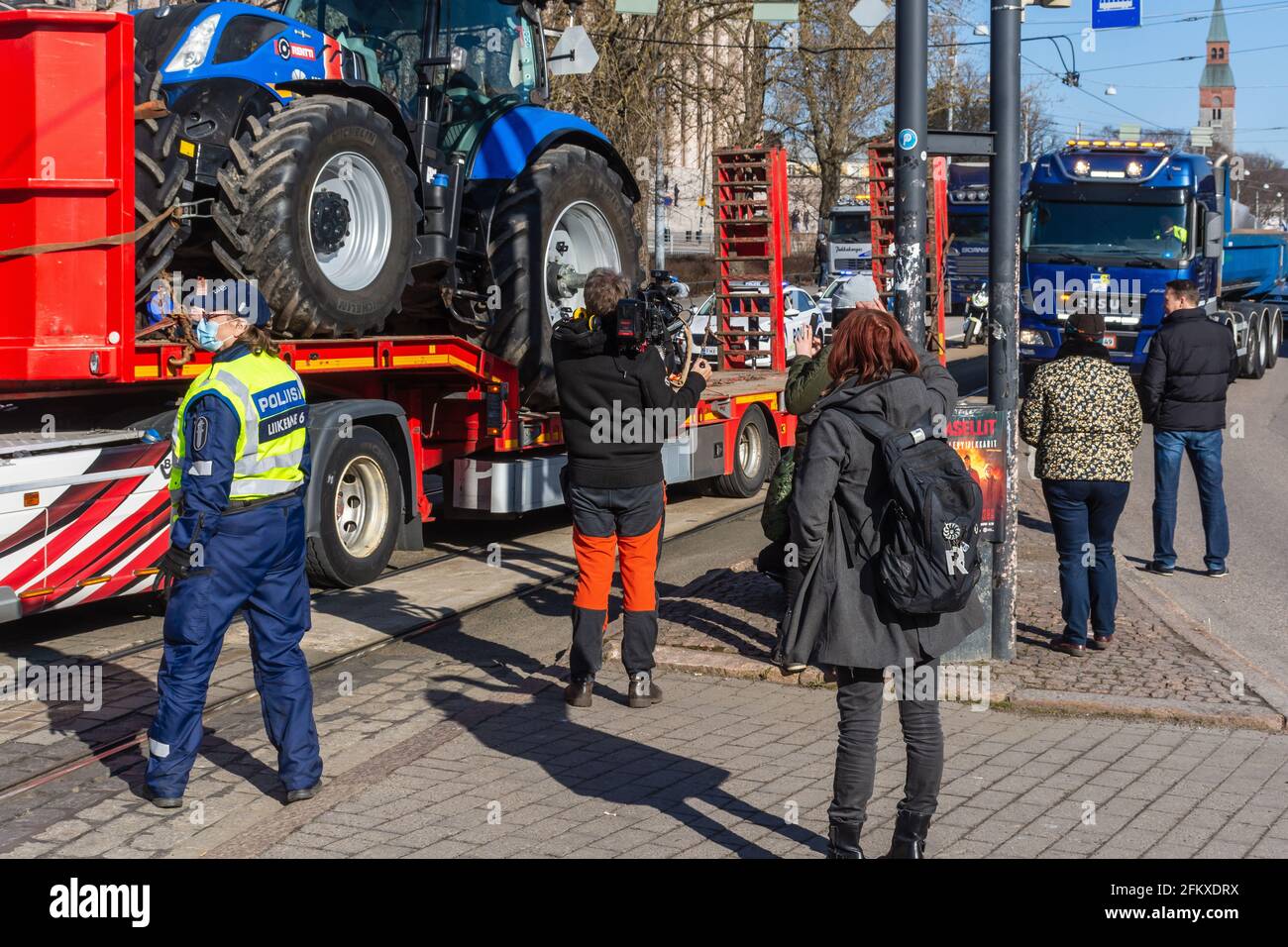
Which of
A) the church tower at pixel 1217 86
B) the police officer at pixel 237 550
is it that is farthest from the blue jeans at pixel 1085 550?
the church tower at pixel 1217 86

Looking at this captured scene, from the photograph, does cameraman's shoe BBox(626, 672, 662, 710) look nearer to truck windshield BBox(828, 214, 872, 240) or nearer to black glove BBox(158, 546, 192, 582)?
black glove BBox(158, 546, 192, 582)

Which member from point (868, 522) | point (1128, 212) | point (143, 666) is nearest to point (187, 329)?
point (143, 666)

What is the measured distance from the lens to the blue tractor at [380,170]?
26.5 ft

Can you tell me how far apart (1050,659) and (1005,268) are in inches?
76.6

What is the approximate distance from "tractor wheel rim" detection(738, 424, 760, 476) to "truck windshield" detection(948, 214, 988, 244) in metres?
23.3

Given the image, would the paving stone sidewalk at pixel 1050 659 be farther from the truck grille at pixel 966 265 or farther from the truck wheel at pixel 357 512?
the truck grille at pixel 966 265

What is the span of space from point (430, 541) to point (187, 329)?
4020 mm

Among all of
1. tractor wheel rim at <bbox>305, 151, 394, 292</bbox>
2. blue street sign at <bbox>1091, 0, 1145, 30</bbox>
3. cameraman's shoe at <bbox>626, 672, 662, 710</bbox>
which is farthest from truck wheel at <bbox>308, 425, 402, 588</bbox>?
blue street sign at <bbox>1091, 0, 1145, 30</bbox>

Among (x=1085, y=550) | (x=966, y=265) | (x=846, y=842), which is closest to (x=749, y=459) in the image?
(x=1085, y=550)

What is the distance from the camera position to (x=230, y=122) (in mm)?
8219

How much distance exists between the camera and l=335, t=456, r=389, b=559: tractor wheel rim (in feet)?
32.1

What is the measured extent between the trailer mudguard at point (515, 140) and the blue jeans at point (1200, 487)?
180 inches

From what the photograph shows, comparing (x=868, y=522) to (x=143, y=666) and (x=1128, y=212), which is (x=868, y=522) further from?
(x=1128, y=212)

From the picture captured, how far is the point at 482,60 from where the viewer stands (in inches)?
421
